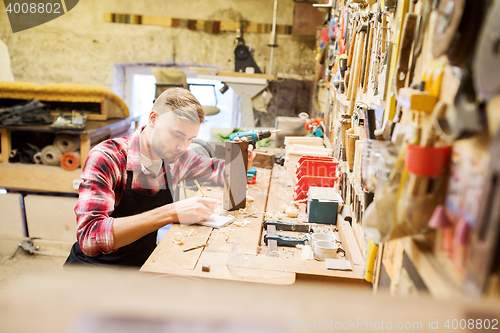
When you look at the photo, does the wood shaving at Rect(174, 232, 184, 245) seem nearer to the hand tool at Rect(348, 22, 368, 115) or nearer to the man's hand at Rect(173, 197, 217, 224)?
the man's hand at Rect(173, 197, 217, 224)

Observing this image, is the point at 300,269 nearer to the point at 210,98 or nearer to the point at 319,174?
the point at 319,174

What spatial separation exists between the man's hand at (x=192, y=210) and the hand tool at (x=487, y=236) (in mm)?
1231

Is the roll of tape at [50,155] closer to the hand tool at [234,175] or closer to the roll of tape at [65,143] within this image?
the roll of tape at [65,143]

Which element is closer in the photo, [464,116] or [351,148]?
[464,116]

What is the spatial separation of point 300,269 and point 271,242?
0.28 m

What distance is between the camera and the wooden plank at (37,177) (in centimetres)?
319

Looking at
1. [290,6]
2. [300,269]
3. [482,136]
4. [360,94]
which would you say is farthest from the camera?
[290,6]

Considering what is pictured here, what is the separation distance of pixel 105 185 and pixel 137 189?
0.81 ft

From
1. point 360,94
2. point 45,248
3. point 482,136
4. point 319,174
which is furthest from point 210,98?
point 482,136

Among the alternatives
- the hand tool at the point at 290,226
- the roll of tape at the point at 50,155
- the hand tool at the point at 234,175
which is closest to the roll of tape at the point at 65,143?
the roll of tape at the point at 50,155

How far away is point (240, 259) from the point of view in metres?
1.33

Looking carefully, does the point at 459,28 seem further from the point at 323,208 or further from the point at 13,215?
the point at 13,215

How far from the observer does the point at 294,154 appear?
2740mm

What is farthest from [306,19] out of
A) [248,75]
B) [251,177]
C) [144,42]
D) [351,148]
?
[351,148]
